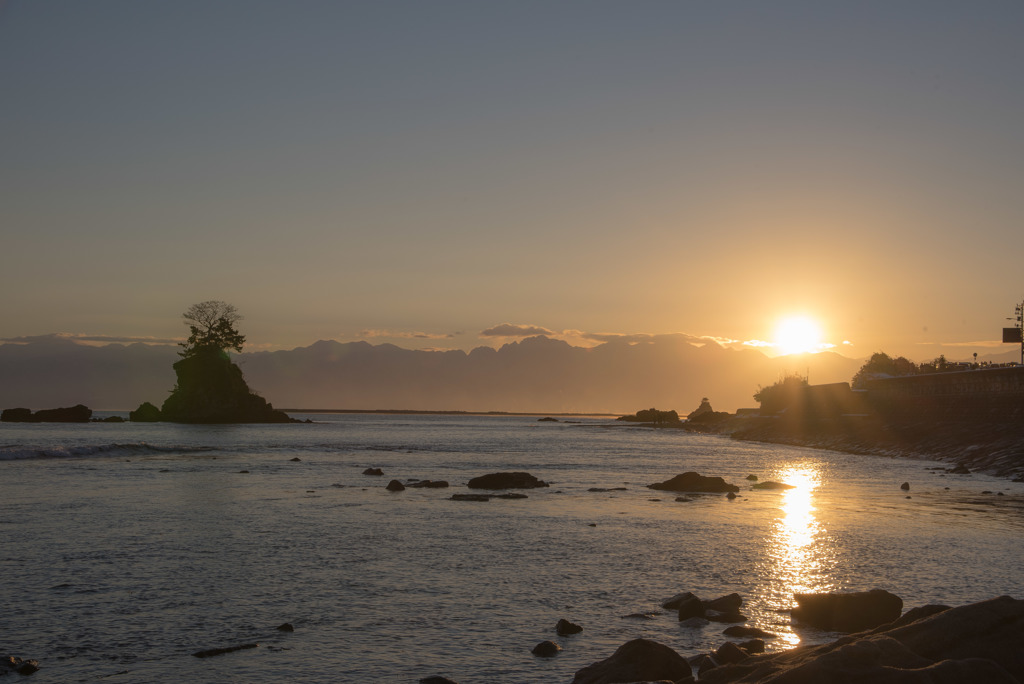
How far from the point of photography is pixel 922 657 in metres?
8.01

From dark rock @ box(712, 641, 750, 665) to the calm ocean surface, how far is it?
1133mm

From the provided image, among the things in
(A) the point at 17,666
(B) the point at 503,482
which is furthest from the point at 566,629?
(B) the point at 503,482

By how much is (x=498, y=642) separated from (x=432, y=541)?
385 inches

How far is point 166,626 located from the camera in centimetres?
1256

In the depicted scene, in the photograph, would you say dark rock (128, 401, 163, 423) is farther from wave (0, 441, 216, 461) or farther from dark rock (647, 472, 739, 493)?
dark rock (647, 472, 739, 493)

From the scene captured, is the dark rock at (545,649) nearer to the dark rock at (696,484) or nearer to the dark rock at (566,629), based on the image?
the dark rock at (566,629)

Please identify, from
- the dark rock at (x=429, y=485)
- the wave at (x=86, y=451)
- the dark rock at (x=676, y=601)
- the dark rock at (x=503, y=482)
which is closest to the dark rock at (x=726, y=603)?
the dark rock at (x=676, y=601)

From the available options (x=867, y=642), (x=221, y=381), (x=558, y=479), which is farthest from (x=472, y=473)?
(x=221, y=381)

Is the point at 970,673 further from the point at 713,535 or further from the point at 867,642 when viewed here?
the point at 713,535

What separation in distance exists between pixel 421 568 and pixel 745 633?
7857 mm

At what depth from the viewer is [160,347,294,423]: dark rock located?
143625 mm

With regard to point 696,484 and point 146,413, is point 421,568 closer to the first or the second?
point 696,484

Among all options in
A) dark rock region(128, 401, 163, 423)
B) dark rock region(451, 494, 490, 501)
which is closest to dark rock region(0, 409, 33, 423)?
dark rock region(128, 401, 163, 423)

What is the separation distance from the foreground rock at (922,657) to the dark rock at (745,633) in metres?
3.41
